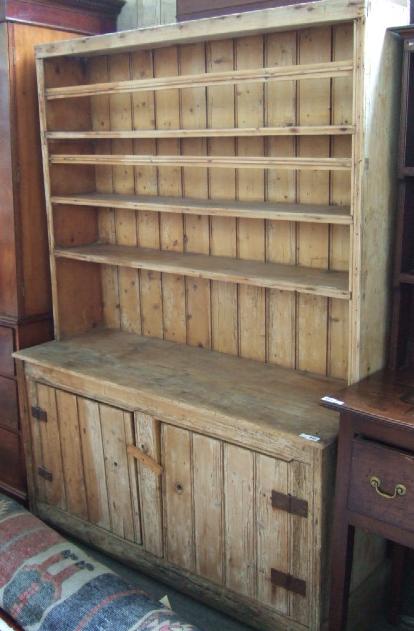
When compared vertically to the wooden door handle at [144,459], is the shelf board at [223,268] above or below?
above

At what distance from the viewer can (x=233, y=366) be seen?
2.73 metres

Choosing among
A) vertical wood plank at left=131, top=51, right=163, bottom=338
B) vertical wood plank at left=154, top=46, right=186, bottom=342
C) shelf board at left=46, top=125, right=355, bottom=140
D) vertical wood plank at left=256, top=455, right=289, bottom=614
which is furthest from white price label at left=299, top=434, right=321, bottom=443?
vertical wood plank at left=131, top=51, right=163, bottom=338

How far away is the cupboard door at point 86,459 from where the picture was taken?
2.69 meters

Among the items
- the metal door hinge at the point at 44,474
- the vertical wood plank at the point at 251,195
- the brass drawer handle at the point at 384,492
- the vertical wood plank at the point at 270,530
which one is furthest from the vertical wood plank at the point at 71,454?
the brass drawer handle at the point at 384,492

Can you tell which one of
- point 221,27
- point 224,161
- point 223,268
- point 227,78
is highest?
point 221,27

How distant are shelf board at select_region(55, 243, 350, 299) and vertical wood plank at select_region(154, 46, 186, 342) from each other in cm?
10

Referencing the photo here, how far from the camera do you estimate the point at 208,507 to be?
2453 millimetres

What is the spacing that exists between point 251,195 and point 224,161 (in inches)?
11.0

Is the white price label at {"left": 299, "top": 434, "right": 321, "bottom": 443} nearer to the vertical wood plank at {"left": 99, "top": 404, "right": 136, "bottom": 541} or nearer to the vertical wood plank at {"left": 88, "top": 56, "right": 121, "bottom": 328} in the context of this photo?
the vertical wood plank at {"left": 99, "top": 404, "right": 136, "bottom": 541}

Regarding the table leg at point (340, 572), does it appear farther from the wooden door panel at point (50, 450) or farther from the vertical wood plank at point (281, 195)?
the wooden door panel at point (50, 450)

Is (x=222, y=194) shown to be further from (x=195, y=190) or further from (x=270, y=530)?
(x=270, y=530)

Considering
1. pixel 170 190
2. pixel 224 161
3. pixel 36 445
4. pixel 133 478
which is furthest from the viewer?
pixel 36 445

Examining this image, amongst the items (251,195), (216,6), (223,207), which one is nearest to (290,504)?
(223,207)

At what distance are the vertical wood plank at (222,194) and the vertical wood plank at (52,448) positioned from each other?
2.26ft
